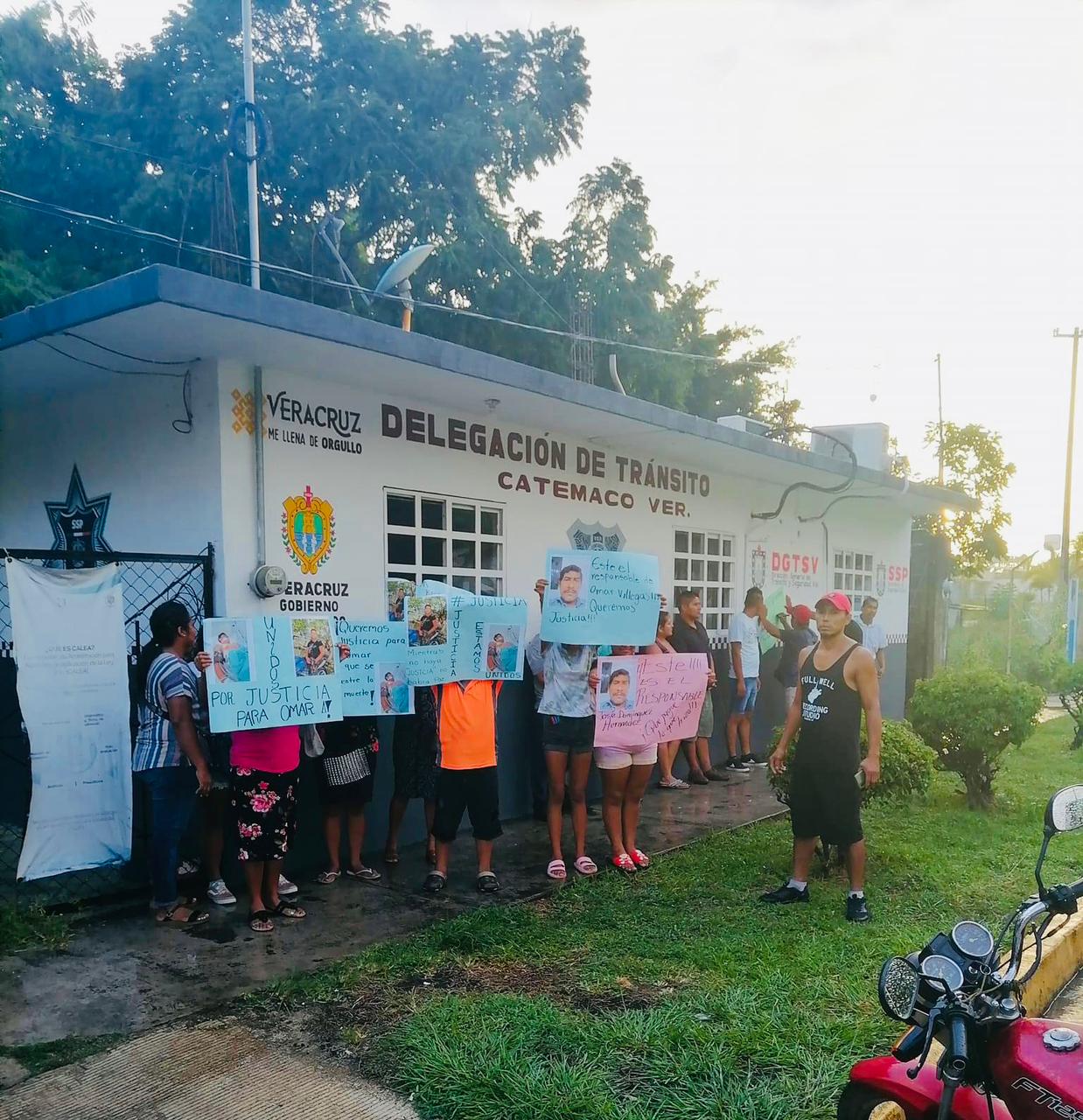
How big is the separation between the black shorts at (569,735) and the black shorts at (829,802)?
52.3 inches

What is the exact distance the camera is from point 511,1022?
156 inches

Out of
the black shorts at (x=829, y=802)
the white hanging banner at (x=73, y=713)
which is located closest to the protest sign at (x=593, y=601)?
the black shorts at (x=829, y=802)

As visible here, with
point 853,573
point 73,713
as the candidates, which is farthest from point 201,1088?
point 853,573

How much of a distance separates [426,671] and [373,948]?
1601mm

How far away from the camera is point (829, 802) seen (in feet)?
18.2

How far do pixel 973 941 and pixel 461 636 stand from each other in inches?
153

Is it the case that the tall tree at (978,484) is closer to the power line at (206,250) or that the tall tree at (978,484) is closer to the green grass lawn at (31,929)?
the power line at (206,250)

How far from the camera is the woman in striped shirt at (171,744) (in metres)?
5.16

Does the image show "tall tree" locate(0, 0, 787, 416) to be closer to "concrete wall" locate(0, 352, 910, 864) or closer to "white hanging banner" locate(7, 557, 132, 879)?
"concrete wall" locate(0, 352, 910, 864)

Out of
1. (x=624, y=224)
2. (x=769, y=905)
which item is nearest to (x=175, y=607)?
(x=769, y=905)

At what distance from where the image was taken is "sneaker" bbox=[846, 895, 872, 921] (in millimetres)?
5387

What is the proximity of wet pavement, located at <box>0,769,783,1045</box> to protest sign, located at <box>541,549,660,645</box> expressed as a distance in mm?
1587

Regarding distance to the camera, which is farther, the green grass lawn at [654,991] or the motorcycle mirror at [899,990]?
the green grass lawn at [654,991]

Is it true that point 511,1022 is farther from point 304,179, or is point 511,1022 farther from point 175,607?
point 304,179
